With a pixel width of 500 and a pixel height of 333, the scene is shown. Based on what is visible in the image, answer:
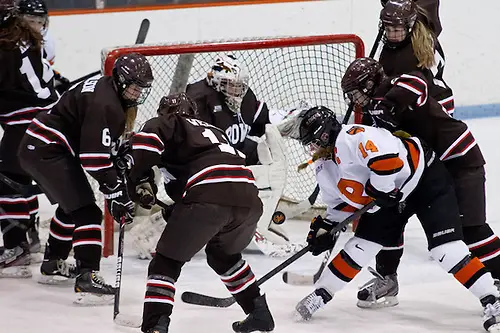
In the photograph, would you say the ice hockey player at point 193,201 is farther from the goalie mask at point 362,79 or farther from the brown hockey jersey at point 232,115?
the brown hockey jersey at point 232,115

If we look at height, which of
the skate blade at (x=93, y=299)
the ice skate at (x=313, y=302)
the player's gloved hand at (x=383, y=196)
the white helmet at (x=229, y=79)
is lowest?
the skate blade at (x=93, y=299)

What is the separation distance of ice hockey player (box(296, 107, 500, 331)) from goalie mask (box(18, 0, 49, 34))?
1463 mm

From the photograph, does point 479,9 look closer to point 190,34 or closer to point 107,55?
point 190,34

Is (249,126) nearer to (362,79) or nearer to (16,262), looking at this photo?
(362,79)

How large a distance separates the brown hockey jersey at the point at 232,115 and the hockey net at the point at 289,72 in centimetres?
28

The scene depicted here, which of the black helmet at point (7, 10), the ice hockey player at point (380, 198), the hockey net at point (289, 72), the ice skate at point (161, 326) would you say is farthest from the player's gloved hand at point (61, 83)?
the ice skate at point (161, 326)

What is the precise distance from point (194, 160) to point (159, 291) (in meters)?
0.43

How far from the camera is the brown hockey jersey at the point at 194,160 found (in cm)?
317

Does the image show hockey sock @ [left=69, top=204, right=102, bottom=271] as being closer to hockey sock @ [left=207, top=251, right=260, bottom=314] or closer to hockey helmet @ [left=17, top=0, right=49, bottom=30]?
hockey sock @ [left=207, top=251, right=260, bottom=314]

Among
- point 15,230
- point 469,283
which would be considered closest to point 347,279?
point 469,283

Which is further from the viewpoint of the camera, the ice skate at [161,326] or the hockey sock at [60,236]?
the hockey sock at [60,236]

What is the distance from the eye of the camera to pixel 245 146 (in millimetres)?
4605

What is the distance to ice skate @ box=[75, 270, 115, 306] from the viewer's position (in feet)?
12.7

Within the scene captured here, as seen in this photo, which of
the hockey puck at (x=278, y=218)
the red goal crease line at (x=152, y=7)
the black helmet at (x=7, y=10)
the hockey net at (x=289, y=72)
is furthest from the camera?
the red goal crease line at (x=152, y=7)
